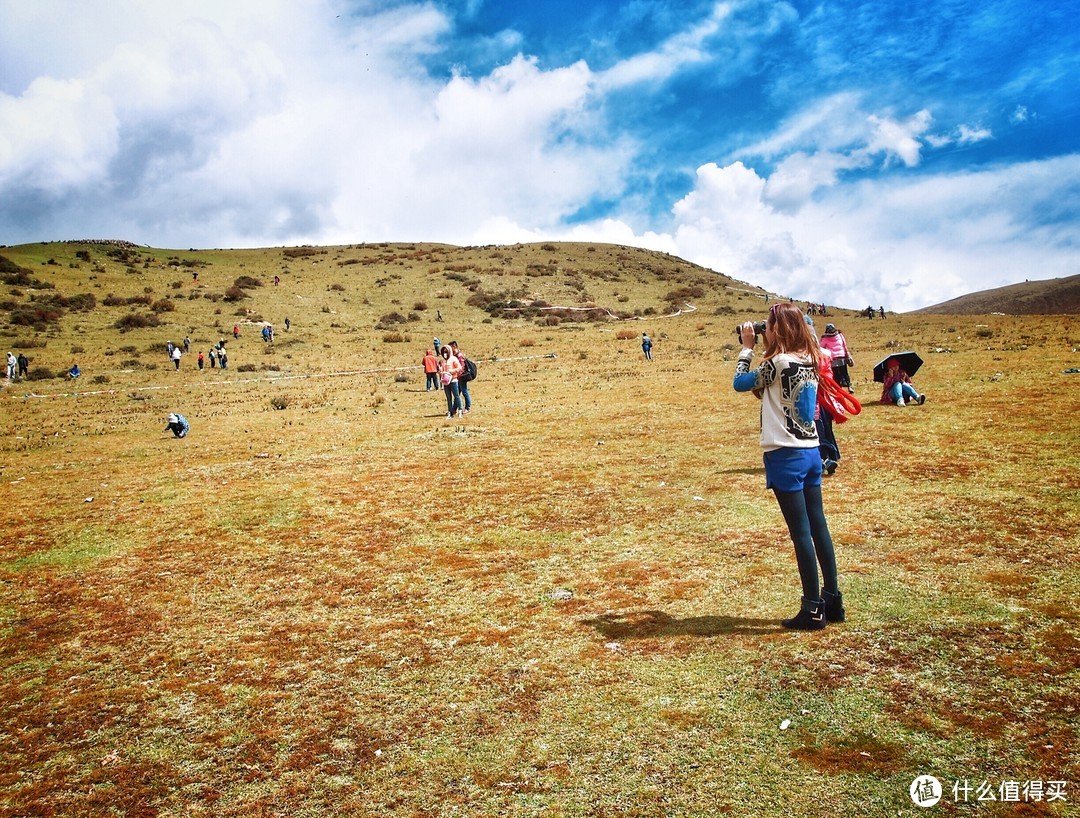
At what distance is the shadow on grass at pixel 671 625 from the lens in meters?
5.36

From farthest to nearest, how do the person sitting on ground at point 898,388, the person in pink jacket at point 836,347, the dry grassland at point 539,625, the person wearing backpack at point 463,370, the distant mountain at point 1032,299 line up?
1. the distant mountain at point 1032,299
2. the person wearing backpack at point 463,370
3. the person sitting on ground at point 898,388
4. the person in pink jacket at point 836,347
5. the dry grassland at point 539,625

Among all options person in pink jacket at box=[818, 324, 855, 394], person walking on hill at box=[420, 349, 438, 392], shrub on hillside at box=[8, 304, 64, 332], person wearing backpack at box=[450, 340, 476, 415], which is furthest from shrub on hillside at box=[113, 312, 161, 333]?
person in pink jacket at box=[818, 324, 855, 394]

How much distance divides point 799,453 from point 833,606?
138 centimetres

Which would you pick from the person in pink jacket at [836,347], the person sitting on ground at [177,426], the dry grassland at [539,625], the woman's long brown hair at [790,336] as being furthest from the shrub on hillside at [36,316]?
the woman's long brown hair at [790,336]

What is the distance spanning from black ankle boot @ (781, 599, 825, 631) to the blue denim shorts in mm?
964

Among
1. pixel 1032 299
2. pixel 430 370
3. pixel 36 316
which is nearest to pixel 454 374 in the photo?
pixel 430 370

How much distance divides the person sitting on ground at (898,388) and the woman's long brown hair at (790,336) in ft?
44.9

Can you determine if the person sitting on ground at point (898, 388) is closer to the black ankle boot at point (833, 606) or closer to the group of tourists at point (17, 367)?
the black ankle boot at point (833, 606)

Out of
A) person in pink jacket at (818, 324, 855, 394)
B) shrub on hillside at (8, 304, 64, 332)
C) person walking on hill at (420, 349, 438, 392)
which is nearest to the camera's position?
person in pink jacket at (818, 324, 855, 394)

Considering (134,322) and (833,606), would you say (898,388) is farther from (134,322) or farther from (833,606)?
(134,322)

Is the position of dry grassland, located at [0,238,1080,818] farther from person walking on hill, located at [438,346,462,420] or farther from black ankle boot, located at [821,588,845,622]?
person walking on hill, located at [438,346,462,420]

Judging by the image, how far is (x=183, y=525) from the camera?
970 centimetres

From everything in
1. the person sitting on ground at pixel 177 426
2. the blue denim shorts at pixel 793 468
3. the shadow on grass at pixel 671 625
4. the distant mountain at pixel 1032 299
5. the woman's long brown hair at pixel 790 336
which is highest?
the distant mountain at pixel 1032 299

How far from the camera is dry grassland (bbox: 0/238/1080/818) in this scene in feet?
12.3
